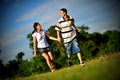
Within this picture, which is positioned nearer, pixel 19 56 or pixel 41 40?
pixel 41 40

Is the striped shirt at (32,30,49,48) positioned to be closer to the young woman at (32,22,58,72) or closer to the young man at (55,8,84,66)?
the young woman at (32,22,58,72)

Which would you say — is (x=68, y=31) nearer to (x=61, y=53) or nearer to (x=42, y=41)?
(x=42, y=41)

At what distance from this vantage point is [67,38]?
7145 mm

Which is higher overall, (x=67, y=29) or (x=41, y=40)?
(x=67, y=29)

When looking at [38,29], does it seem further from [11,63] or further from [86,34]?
[86,34]

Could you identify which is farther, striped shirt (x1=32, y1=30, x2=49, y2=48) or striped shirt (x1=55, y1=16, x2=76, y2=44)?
striped shirt (x1=32, y1=30, x2=49, y2=48)

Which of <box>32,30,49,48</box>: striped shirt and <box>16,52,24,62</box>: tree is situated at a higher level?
<box>32,30,49,48</box>: striped shirt

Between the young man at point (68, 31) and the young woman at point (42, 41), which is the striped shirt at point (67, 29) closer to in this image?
the young man at point (68, 31)

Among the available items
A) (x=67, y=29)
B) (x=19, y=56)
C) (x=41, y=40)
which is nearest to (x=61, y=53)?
(x=19, y=56)

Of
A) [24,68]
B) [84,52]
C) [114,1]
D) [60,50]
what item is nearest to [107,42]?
[84,52]

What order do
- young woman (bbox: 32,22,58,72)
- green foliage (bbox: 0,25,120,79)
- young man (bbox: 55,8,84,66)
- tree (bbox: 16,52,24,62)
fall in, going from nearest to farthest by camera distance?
young man (bbox: 55,8,84,66) < young woman (bbox: 32,22,58,72) < green foliage (bbox: 0,25,120,79) < tree (bbox: 16,52,24,62)

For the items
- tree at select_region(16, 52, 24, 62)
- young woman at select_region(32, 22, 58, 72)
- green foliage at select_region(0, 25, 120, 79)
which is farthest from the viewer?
tree at select_region(16, 52, 24, 62)

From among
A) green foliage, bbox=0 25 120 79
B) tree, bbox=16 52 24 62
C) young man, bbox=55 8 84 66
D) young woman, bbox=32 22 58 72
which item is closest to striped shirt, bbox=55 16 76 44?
young man, bbox=55 8 84 66

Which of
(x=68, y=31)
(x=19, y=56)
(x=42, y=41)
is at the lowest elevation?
(x=19, y=56)
